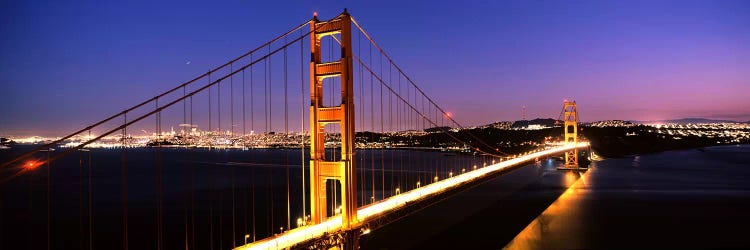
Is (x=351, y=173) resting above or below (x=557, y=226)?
above

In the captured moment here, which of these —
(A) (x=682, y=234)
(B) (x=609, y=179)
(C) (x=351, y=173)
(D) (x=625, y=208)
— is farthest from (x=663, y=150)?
(C) (x=351, y=173)

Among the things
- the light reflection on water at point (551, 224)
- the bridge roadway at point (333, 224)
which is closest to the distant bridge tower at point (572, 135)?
the light reflection on water at point (551, 224)

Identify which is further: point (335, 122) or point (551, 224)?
point (551, 224)

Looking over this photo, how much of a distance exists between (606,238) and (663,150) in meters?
106

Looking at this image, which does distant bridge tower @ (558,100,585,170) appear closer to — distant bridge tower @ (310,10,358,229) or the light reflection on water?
the light reflection on water

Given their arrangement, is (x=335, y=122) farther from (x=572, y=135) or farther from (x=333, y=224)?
(x=572, y=135)

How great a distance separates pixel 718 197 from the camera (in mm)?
40406

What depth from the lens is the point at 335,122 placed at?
1381cm

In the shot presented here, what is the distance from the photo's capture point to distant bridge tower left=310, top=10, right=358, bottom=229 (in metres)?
13.4

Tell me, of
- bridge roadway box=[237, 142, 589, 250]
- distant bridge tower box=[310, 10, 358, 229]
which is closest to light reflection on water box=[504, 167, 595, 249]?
bridge roadway box=[237, 142, 589, 250]

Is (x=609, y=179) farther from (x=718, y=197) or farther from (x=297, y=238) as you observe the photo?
(x=297, y=238)

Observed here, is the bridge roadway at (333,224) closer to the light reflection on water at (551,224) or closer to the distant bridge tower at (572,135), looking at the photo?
the light reflection on water at (551,224)

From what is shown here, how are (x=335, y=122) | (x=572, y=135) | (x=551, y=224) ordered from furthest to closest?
(x=572, y=135)
(x=551, y=224)
(x=335, y=122)

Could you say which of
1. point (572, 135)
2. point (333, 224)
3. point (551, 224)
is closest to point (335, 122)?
point (333, 224)
